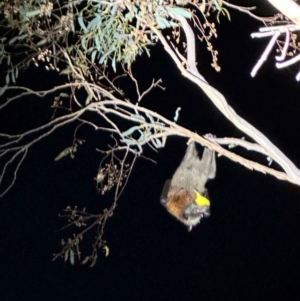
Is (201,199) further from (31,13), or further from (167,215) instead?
(31,13)

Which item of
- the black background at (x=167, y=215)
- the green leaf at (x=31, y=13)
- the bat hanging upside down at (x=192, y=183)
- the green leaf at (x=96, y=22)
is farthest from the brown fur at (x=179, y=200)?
the green leaf at (x=31, y=13)

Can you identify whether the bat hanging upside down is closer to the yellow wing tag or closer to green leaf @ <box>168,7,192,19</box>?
the yellow wing tag

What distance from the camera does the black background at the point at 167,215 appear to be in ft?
7.63

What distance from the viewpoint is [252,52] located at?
8.46 feet

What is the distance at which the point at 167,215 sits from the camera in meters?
2.48

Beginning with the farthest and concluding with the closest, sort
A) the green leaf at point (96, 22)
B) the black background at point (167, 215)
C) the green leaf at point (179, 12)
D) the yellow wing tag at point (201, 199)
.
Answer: the black background at point (167, 215) < the yellow wing tag at point (201, 199) < the green leaf at point (96, 22) < the green leaf at point (179, 12)

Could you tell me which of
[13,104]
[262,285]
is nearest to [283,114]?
[262,285]

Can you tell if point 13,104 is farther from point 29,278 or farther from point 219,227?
point 219,227

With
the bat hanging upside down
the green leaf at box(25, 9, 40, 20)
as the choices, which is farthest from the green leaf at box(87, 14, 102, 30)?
the bat hanging upside down

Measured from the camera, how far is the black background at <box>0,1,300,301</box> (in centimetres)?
233

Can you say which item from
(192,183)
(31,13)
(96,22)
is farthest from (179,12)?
(192,183)

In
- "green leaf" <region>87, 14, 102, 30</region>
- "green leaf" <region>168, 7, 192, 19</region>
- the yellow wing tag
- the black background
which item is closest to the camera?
"green leaf" <region>168, 7, 192, 19</region>

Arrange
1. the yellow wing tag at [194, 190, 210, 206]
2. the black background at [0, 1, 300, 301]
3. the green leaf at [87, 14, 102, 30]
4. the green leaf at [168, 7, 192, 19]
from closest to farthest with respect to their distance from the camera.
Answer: the green leaf at [168, 7, 192, 19] → the green leaf at [87, 14, 102, 30] → the yellow wing tag at [194, 190, 210, 206] → the black background at [0, 1, 300, 301]

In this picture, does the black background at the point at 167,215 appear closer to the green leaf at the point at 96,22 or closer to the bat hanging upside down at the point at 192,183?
the bat hanging upside down at the point at 192,183
